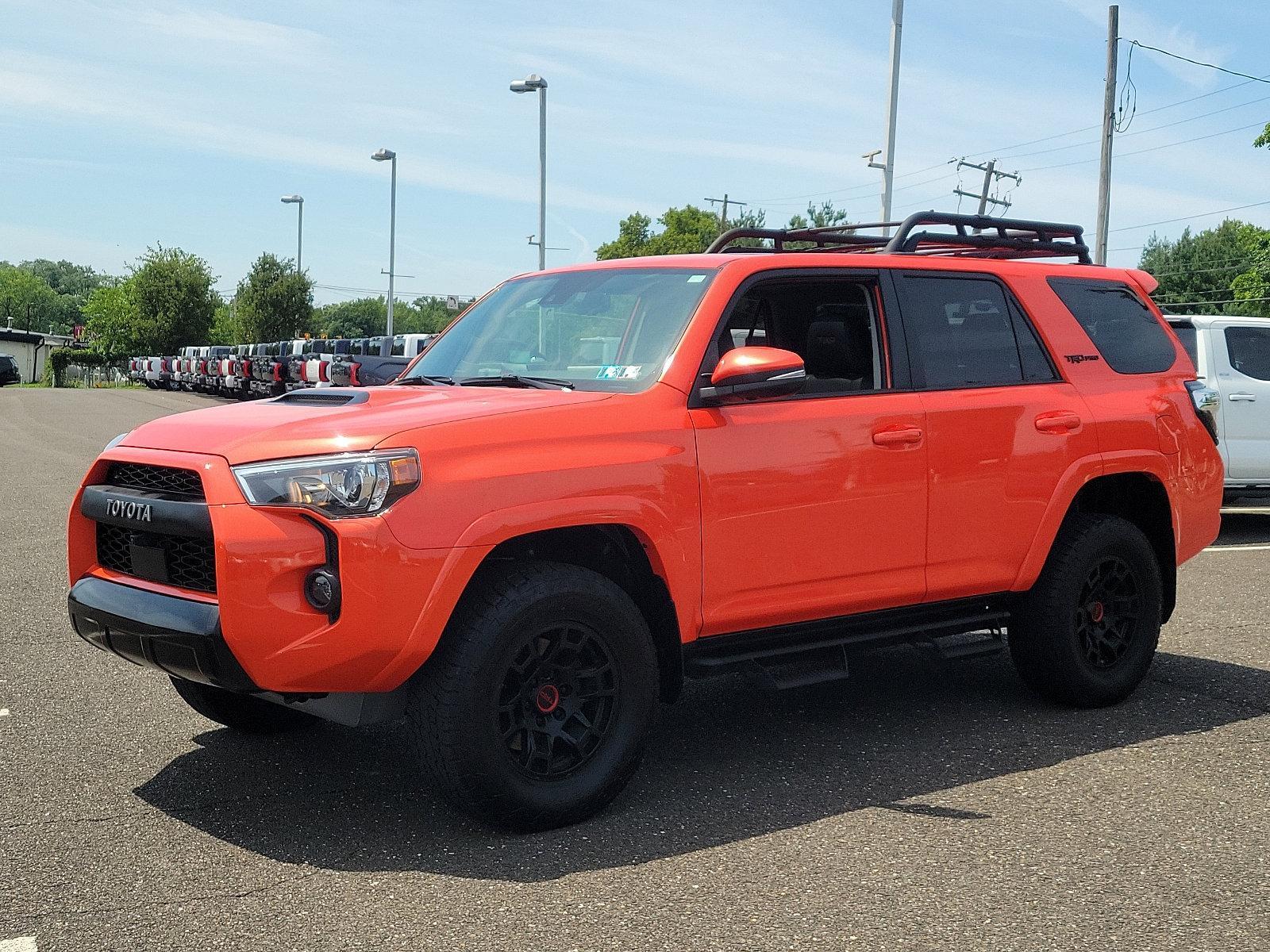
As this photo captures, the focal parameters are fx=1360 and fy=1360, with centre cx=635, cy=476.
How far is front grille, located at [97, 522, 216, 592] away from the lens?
409cm

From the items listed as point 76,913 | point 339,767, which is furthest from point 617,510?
point 76,913

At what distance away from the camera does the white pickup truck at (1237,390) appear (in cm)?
1213

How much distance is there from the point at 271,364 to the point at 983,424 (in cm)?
3219

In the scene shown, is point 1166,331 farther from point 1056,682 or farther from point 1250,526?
point 1250,526

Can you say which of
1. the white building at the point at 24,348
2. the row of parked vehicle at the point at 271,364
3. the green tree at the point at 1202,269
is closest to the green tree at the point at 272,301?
the row of parked vehicle at the point at 271,364

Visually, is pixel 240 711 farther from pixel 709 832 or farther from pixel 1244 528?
pixel 1244 528

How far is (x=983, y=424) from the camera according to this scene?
5422 mm

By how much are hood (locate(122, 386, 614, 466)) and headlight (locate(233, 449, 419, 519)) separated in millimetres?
44

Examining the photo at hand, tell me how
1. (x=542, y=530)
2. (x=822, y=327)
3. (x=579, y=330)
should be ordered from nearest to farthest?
1. (x=542, y=530)
2. (x=579, y=330)
3. (x=822, y=327)

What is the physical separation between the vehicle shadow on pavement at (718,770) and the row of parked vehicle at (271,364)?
30.5 feet

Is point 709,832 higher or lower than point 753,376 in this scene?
lower

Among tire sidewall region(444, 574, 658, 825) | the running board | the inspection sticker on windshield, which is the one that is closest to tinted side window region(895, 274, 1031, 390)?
the running board

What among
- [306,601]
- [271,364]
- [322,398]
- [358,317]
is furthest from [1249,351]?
[358,317]

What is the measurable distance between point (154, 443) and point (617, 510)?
1.53 m
